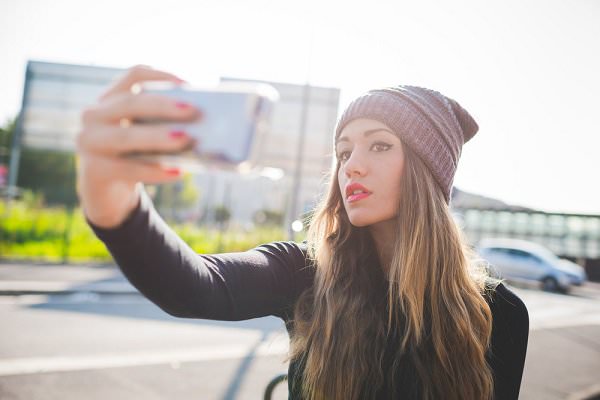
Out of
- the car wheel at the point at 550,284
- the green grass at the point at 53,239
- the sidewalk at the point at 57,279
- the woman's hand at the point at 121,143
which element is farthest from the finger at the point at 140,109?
the car wheel at the point at 550,284

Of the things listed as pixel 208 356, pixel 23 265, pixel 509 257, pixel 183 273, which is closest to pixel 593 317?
pixel 509 257

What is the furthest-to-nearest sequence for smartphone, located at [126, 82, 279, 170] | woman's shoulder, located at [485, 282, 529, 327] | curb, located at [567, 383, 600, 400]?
curb, located at [567, 383, 600, 400]
woman's shoulder, located at [485, 282, 529, 327]
smartphone, located at [126, 82, 279, 170]

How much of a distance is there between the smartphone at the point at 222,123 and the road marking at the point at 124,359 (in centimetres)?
365

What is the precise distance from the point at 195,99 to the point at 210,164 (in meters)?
0.12

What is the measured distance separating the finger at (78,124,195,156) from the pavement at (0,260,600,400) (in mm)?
5462

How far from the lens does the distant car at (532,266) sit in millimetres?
17125

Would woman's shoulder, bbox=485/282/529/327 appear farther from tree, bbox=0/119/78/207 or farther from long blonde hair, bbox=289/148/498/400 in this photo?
tree, bbox=0/119/78/207

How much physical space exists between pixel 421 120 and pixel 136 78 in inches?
54.8

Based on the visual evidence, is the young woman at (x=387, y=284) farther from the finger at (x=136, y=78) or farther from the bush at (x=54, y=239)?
the bush at (x=54, y=239)

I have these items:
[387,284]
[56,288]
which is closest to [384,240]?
[387,284]

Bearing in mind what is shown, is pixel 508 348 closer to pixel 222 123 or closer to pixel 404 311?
pixel 404 311

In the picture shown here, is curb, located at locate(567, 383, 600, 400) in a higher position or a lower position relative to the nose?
lower

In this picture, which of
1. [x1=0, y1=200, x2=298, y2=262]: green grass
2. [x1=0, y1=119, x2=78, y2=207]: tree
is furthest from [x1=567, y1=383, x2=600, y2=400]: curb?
[x1=0, y1=119, x2=78, y2=207]: tree

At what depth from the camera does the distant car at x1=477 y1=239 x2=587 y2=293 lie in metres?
17.1
